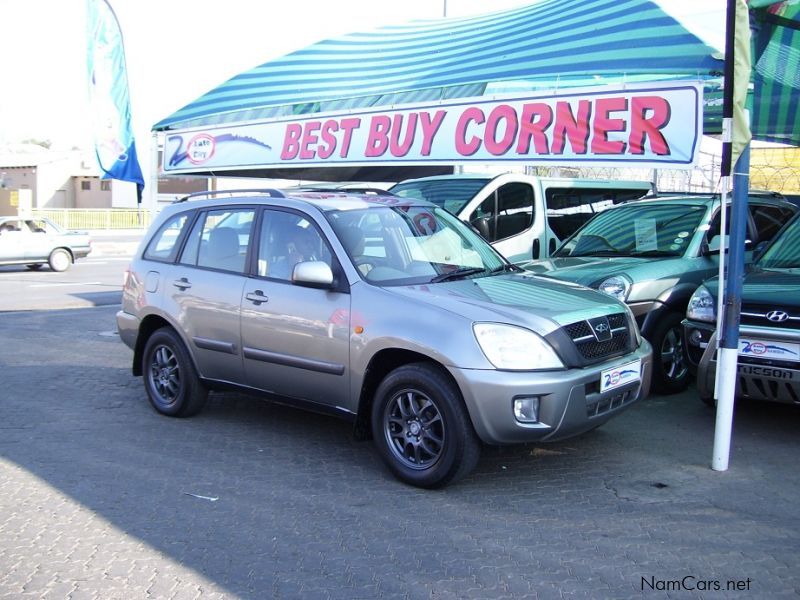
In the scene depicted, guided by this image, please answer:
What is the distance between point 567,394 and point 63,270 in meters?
19.9

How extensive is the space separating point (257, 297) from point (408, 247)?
1.13 m

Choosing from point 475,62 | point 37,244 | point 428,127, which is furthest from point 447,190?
point 37,244

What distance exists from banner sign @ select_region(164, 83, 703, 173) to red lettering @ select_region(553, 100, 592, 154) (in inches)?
0.4

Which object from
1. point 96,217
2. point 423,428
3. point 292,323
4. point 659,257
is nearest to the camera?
point 423,428

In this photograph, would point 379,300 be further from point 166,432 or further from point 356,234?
point 166,432

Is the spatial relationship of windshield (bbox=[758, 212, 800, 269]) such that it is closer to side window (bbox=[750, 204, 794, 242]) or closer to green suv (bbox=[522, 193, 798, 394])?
green suv (bbox=[522, 193, 798, 394])

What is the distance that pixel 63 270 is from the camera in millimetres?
21734

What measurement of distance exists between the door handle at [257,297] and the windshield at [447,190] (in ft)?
14.4

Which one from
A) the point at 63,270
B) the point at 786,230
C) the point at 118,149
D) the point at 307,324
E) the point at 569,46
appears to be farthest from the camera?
the point at 63,270

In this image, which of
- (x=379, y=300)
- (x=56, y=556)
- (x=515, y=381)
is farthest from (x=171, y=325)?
(x=515, y=381)

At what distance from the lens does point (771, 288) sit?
5.86 meters

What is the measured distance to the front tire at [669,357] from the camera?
278 inches

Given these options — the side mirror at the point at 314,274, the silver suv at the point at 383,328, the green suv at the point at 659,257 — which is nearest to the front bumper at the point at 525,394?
the silver suv at the point at 383,328

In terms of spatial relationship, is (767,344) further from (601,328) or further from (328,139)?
(328,139)
